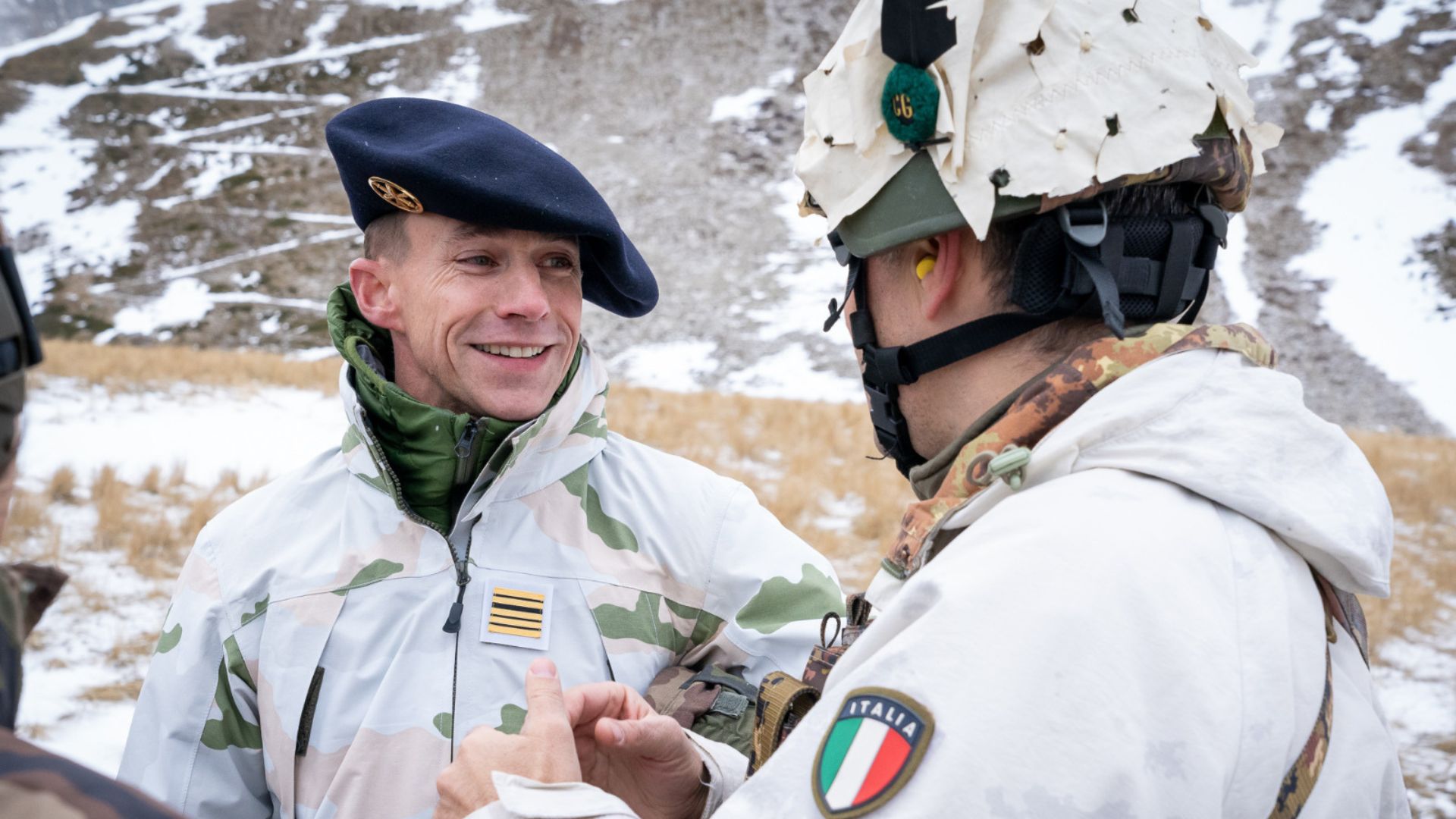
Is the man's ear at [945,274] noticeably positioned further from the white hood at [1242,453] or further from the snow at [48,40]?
the snow at [48,40]

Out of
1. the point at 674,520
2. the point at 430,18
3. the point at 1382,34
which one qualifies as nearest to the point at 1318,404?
the point at 1382,34

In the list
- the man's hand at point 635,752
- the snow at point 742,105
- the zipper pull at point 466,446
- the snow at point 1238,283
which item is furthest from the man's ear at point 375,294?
the snow at point 742,105

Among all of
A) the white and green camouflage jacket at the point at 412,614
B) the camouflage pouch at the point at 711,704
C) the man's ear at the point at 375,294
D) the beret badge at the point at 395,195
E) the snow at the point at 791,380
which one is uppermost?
the beret badge at the point at 395,195

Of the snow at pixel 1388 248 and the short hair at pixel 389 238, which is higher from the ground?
the short hair at pixel 389 238

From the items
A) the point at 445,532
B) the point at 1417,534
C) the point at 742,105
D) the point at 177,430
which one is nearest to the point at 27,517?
the point at 177,430

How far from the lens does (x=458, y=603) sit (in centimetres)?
239

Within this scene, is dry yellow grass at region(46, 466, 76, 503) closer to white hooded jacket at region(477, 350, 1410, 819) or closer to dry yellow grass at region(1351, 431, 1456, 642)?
white hooded jacket at region(477, 350, 1410, 819)

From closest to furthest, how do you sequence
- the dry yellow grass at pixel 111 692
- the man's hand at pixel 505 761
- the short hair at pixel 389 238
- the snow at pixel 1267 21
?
the man's hand at pixel 505 761, the short hair at pixel 389 238, the dry yellow grass at pixel 111 692, the snow at pixel 1267 21

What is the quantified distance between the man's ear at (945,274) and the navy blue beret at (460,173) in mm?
1085

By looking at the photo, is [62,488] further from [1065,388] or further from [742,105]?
[742,105]

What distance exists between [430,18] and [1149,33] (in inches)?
A: 2250

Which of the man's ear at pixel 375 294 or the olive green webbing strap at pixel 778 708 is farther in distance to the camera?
the man's ear at pixel 375 294

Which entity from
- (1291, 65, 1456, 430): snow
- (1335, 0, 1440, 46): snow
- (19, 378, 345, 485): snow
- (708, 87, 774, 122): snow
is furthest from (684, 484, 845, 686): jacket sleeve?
(1335, 0, 1440, 46): snow

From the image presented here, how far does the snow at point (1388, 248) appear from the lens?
2792 cm
